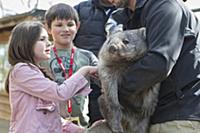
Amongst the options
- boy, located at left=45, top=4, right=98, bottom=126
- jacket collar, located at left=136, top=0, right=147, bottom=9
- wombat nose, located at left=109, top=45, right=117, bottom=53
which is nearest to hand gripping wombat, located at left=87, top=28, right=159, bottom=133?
wombat nose, located at left=109, top=45, right=117, bottom=53

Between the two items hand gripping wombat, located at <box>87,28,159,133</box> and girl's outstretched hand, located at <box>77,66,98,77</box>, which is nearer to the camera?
hand gripping wombat, located at <box>87,28,159,133</box>

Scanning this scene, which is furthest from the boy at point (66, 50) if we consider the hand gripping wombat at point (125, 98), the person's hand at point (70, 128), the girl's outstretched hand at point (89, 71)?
the hand gripping wombat at point (125, 98)

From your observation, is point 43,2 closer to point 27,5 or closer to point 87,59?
point 27,5

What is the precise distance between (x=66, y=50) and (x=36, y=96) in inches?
34.6

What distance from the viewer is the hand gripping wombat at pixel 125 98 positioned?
272 centimetres

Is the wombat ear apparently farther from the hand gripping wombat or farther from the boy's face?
the boy's face

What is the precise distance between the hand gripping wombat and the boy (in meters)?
0.95

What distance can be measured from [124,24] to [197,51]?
0.60m

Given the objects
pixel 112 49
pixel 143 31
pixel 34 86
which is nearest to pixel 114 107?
pixel 112 49

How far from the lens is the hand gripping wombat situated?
107 inches

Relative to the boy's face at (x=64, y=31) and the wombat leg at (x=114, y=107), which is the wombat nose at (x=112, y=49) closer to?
the wombat leg at (x=114, y=107)

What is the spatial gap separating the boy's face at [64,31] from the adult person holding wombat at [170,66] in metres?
1.02

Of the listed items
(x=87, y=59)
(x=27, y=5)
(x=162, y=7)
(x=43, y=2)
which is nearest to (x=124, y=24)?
(x=162, y=7)

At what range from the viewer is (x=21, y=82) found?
306cm
